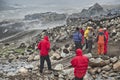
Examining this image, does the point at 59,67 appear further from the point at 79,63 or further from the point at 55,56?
the point at 79,63

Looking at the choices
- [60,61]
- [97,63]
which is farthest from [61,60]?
[97,63]

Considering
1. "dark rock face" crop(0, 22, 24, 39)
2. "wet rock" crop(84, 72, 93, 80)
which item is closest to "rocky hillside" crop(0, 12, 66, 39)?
"dark rock face" crop(0, 22, 24, 39)

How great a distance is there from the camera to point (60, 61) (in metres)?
18.2

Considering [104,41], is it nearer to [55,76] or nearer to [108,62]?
[108,62]

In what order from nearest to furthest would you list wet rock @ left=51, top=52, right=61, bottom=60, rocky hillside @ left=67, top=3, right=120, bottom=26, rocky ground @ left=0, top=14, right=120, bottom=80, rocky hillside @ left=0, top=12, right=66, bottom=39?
rocky ground @ left=0, top=14, right=120, bottom=80 → wet rock @ left=51, top=52, right=61, bottom=60 → rocky hillside @ left=67, top=3, right=120, bottom=26 → rocky hillside @ left=0, top=12, right=66, bottom=39

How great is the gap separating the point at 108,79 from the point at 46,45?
307cm

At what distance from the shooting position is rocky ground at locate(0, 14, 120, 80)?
15398mm

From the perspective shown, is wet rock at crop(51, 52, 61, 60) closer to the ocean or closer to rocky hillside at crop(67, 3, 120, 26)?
rocky hillside at crop(67, 3, 120, 26)

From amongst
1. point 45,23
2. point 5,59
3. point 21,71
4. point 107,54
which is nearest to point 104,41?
point 107,54

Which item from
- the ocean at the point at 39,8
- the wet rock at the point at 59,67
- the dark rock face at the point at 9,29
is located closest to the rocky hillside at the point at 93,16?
the dark rock face at the point at 9,29

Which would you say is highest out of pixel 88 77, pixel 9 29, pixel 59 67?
pixel 9 29

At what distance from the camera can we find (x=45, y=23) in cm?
4259

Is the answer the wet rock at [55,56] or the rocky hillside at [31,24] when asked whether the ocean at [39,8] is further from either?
the wet rock at [55,56]

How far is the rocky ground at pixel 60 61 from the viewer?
15398 mm
